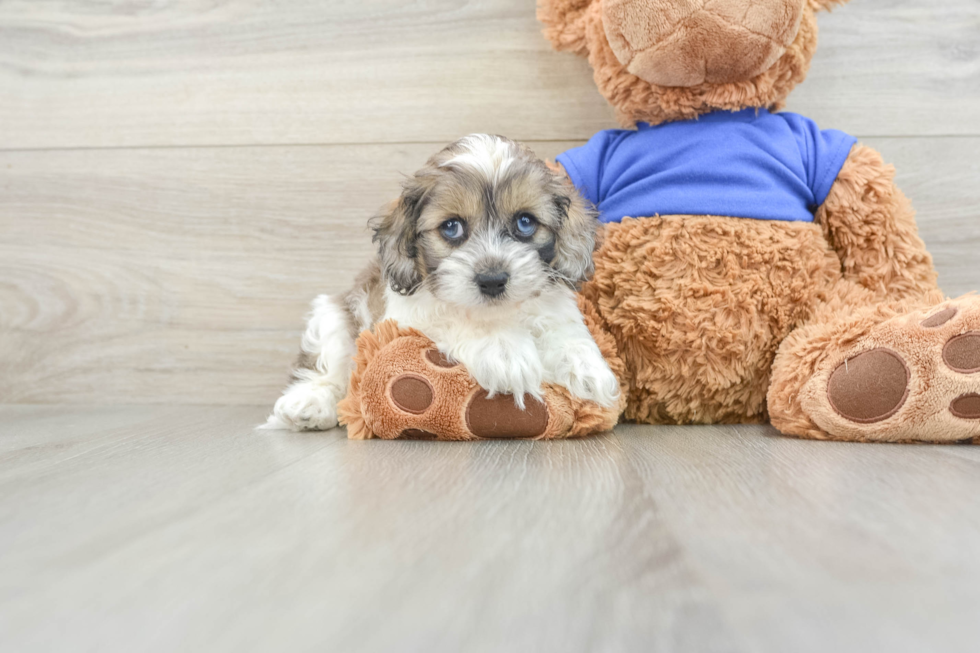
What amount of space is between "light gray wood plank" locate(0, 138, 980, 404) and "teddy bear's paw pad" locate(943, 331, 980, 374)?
4.52 feet

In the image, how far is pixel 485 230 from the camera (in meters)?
1.40

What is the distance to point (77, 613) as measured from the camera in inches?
22.8

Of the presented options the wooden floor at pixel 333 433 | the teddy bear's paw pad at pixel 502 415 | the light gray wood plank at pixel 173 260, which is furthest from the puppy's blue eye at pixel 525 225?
the light gray wood plank at pixel 173 260

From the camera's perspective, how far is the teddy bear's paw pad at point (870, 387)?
1.26 m

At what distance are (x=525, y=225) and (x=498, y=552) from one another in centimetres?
85

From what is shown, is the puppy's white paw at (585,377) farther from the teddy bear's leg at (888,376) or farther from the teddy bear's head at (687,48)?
the teddy bear's head at (687,48)

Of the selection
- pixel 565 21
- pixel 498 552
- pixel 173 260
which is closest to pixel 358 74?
pixel 565 21

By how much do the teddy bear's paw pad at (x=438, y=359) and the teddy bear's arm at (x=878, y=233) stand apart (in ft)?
3.17

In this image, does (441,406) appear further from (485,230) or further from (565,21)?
(565,21)

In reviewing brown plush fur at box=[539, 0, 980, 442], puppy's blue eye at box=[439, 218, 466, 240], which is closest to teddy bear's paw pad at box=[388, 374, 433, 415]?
puppy's blue eye at box=[439, 218, 466, 240]

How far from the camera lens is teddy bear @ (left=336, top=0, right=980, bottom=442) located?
4.76 feet

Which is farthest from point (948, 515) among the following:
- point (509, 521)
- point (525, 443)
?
point (525, 443)

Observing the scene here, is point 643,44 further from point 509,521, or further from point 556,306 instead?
point 509,521

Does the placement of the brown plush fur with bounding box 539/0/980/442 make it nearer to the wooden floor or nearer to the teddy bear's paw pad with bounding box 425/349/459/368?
the wooden floor
